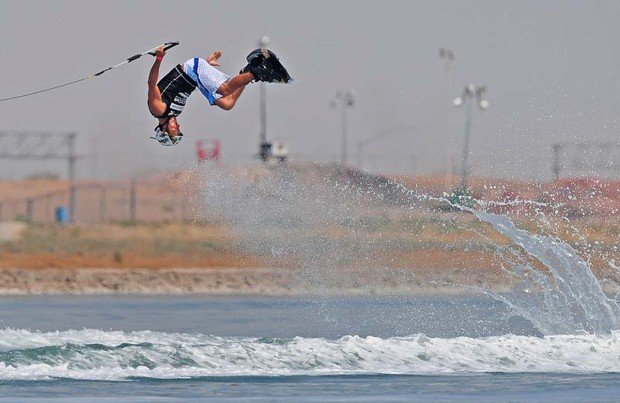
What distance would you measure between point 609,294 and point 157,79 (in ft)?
45.1

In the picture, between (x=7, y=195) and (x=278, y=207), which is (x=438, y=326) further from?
(x=7, y=195)

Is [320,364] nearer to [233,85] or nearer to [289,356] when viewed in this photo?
[289,356]

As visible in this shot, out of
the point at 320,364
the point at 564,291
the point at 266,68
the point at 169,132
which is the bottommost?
the point at 320,364

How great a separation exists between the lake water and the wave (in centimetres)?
1

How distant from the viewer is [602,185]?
1345 inches

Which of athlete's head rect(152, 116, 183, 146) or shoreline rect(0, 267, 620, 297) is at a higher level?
athlete's head rect(152, 116, 183, 146)

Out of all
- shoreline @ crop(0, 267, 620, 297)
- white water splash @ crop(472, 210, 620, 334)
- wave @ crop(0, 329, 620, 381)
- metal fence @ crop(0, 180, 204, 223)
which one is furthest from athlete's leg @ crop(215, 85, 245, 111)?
metal fence @ crop(0, 180, 204, 223)

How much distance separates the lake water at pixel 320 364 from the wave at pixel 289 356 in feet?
0.04

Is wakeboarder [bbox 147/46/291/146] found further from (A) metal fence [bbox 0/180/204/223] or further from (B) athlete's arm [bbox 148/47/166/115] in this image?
(A) metal fence [bbox 0/180/204/223]

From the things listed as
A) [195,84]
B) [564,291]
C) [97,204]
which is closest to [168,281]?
[564,291]

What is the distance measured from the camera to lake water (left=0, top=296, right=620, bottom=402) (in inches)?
731

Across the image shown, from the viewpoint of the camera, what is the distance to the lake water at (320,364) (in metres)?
18.6

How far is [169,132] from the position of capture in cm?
1902

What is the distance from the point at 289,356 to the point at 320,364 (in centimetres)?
46
